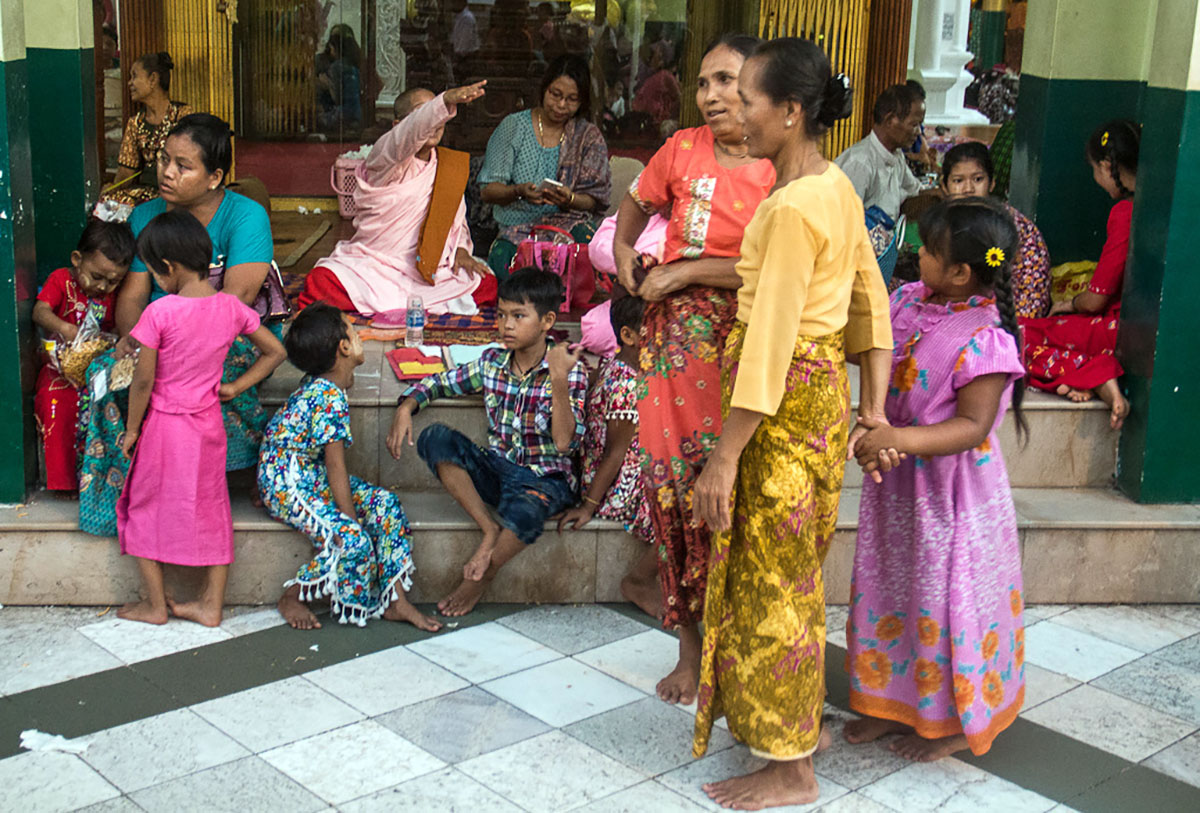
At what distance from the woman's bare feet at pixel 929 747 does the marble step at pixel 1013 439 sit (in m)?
1.49

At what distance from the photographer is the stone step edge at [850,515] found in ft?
14.1

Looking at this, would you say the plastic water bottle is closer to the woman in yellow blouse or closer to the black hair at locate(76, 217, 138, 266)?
the black hair at locate(76, 217, 138, 266)

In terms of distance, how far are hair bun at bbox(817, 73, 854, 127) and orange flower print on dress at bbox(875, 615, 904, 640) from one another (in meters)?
1.31

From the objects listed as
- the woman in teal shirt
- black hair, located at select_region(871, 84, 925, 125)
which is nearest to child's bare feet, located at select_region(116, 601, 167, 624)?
the woman in teal shirt

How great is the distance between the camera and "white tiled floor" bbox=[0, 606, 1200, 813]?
324 cm

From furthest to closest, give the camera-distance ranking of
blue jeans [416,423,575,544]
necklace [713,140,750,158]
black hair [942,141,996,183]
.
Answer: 1. black hair [942,141,996,183]
2. blue jeans [416,423,575,544]
3. necklace [713,140,750,158]

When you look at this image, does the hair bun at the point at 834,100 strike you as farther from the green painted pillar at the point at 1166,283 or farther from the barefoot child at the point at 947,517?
the green painted pillar at the point at 1166,283

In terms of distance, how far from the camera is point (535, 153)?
6488mm

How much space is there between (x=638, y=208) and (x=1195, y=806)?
6.88ft

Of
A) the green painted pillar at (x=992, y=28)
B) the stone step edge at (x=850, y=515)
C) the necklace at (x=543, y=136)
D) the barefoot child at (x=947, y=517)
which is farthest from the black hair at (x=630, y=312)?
the green painted pillar at (x=992, y=28)

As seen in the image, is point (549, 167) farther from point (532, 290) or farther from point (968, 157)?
point (532, 290)

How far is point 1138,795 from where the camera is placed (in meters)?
3.38

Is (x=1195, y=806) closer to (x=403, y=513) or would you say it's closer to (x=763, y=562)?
(x=763, y=562)

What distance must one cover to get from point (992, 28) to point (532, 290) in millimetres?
11782
